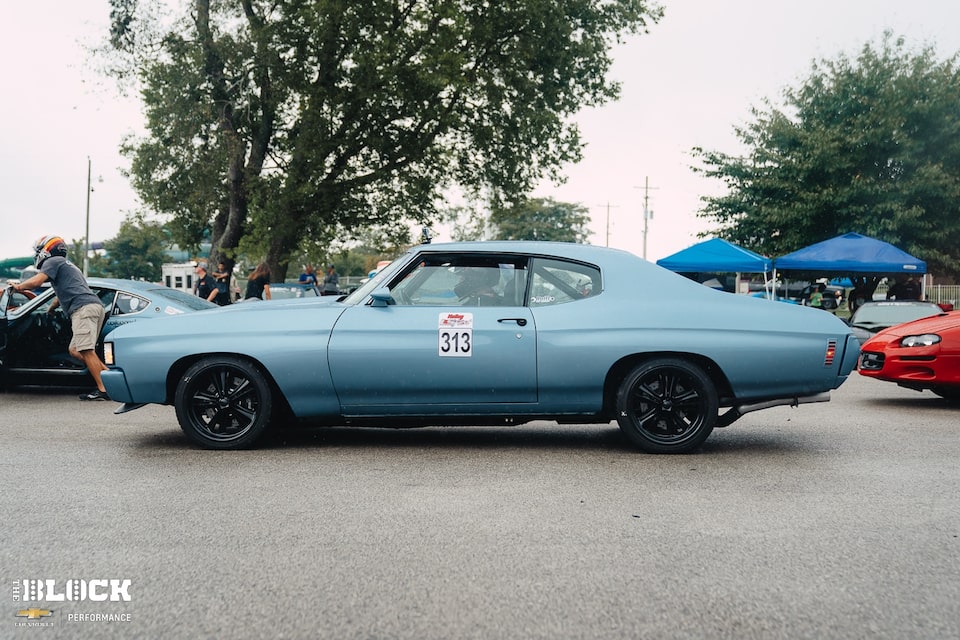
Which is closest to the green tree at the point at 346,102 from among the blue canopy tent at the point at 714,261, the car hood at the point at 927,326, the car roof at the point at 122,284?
the blue canopy tent at the point at 714,261

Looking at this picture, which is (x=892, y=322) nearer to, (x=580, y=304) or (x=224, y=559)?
(x=580, y=304)

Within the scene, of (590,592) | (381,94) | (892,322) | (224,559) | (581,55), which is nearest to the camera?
(590,592)

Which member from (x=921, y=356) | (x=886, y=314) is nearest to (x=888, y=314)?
(x=886, y=314)

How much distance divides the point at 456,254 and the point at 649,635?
12.9ft

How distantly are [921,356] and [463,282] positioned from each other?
525cm

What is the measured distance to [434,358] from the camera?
6379mm

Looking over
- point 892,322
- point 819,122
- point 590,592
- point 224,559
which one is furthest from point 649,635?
point 819,122

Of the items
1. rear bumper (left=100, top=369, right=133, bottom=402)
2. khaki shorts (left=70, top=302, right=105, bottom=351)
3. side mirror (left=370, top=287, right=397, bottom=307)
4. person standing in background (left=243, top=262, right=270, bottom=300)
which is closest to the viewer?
side mirror (left=370, top=287, right=397, bottom=307)

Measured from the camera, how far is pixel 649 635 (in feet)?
10.3

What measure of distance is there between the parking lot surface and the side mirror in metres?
1.02

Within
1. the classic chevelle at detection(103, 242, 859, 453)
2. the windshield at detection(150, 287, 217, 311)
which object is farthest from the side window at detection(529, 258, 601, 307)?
the windshield at detection(150, 287, 217, 311)

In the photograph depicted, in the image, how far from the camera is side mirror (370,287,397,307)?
650 centimetres

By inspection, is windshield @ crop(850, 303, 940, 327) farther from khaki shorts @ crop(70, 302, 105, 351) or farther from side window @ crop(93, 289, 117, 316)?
khaki shorts @ crop(70, 302, 105, 351)

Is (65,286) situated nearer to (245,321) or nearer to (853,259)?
(245,321)
